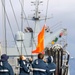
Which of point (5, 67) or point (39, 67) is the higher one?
point (5, 67)

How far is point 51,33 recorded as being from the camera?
1612 inches

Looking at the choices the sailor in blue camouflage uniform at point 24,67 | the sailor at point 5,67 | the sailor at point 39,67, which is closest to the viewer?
the sailor at point 5,67

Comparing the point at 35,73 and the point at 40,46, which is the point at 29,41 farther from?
the point at 35,73

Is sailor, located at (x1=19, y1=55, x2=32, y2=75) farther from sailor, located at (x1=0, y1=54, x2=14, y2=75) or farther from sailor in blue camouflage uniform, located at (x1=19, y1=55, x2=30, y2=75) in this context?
sailor, located at (x1=0, y1=54, x2=14, y2=75)

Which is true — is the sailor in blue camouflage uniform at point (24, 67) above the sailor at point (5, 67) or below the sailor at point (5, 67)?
below

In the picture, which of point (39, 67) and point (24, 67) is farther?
point (24, 67)

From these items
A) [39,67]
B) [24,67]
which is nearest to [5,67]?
[39,67]

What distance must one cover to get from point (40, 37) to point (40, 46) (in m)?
0.65

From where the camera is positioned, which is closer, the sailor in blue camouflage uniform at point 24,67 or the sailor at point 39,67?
the sailor at point 39,67

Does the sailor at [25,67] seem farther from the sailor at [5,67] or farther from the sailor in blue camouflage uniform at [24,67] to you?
the sailor at [5,67]

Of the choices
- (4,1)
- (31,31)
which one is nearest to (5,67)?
(4,1)

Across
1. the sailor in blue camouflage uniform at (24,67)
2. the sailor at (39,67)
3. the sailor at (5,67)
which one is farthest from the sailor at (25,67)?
the sailor at (5,67)

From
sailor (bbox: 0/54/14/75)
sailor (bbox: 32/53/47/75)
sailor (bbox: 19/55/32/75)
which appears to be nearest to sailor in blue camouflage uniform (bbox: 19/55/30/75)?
sailor (bbox: 19/55/32/75)

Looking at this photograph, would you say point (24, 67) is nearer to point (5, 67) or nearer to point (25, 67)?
point (25, 67)
